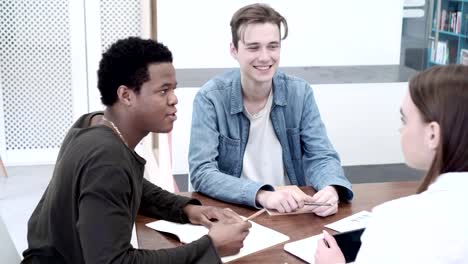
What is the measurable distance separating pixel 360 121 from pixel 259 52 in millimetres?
2133

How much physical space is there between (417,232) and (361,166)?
11.8 feet

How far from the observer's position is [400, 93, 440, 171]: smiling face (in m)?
1.13

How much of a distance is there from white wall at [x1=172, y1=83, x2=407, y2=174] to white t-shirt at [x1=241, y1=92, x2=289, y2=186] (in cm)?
171

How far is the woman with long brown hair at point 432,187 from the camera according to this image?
3.34ft

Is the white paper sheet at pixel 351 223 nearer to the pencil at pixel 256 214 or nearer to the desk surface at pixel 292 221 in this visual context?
the desk surface at pixel 292 221

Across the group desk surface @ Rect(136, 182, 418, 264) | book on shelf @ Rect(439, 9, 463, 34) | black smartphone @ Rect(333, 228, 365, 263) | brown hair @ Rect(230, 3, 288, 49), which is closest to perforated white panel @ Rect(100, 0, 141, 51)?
brown hair @ Rect(230, 3, 288, 49)

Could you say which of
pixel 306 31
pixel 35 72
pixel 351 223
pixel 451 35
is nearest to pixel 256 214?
pixel 351 223

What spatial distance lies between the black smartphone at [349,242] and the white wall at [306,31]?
245 cm

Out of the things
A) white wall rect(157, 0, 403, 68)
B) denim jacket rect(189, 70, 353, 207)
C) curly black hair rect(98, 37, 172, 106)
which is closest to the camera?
curly black hair rect(98, 37, 172, 106)

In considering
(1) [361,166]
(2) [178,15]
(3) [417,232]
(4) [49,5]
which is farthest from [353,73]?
(3) [417,232]

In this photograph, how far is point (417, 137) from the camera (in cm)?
117

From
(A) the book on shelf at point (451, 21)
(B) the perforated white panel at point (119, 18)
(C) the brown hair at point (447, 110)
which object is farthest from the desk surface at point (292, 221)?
(A) the book on shelf at point (451, 21)

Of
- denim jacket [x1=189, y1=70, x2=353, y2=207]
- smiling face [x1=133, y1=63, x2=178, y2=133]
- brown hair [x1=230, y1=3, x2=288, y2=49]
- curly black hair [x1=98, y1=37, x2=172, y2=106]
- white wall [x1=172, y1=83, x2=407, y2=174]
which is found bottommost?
white wall [x1=172, y1=83, x2=407, y2=174]

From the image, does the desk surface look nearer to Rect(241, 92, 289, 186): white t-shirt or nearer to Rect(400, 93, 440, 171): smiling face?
Rect(241, 92, 289, 186): white t-shirt
